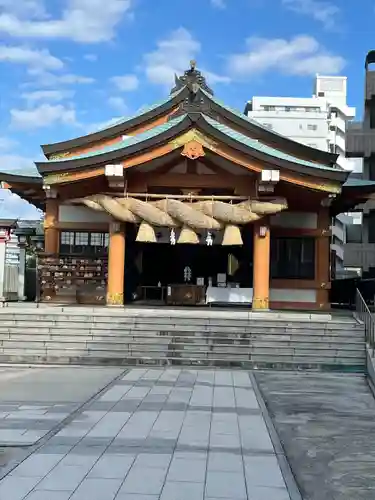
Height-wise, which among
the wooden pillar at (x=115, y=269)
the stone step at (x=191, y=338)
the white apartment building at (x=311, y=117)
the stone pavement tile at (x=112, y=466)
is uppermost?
the white apartment building at (x=311, y=117)

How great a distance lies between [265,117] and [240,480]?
67.5 m

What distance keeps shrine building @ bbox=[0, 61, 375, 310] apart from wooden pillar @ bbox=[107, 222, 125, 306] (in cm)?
3

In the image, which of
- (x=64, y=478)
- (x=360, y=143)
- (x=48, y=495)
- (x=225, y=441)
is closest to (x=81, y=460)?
(x=64, y=478)

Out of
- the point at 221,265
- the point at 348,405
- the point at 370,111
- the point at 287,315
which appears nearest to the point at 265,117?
the point at 370,111

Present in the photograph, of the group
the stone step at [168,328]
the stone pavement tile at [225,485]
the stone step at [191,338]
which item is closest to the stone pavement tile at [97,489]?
the stone pavement tile at [225,485]

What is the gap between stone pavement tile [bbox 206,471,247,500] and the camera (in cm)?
516

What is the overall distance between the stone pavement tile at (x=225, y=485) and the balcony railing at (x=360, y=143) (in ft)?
103

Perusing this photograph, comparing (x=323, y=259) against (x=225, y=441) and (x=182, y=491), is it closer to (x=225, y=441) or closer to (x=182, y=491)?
(x=225, y=441)

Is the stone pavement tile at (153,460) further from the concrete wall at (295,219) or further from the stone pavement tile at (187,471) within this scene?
the concrete wall at (295,219)

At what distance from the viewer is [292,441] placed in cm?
717

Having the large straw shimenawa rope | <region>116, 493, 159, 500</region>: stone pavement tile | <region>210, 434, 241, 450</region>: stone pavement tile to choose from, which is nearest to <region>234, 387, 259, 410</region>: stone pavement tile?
<region>210, 434, 241, 450</region>: stone pavement tile

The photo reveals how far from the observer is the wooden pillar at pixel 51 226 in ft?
63.3

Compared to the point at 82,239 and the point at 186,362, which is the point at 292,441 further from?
the point at 82,239

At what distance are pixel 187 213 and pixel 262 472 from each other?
11496 mm
